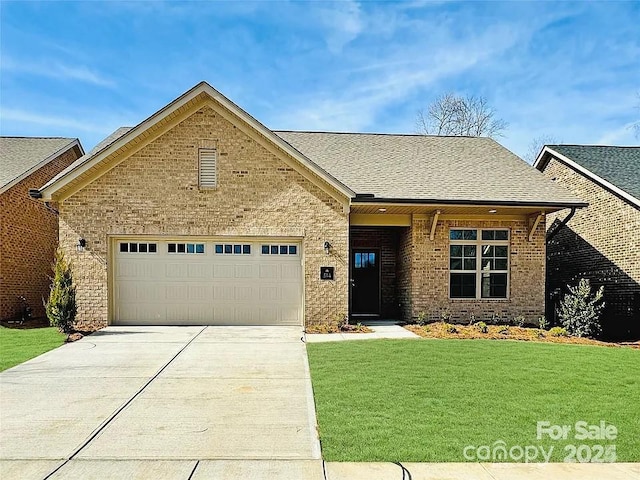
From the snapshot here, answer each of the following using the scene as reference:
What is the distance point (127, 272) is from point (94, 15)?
20.2ft

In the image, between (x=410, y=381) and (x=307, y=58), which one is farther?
(x=307, y=58)

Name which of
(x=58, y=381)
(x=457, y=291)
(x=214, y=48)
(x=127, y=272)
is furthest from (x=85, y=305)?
(x=457, y=291)

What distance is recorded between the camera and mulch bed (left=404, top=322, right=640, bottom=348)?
11.3 m

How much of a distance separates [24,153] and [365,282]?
13156 millimetres

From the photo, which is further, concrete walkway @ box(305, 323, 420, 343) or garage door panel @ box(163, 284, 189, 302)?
garage door panel @ box(163, 284, 189, 302)

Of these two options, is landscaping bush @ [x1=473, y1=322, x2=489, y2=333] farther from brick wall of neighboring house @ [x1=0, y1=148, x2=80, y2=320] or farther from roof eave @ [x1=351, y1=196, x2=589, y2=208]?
brick wall of neighboring house @ [x1=0, y1=148, x2=80, y2=320]

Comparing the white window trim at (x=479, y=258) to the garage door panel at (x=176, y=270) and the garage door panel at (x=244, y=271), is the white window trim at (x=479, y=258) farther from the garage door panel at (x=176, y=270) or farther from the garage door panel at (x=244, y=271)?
the garage door panel at (x=176, y=270)

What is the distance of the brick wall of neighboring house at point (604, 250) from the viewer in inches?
542

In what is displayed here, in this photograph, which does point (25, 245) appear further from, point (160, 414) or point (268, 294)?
point (160, 414)

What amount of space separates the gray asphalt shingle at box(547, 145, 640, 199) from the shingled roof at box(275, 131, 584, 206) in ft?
7.52

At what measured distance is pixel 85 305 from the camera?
39.8 ft

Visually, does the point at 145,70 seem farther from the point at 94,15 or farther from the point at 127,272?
the point at 127,272

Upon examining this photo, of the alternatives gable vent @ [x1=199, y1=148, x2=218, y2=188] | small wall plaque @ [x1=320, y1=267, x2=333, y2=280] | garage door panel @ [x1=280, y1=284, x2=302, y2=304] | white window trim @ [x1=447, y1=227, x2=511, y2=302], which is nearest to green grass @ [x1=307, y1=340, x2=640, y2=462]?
small wall plaque @ [x1=320, y1=267, x2=333, y2=280]

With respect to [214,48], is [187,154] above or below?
below
